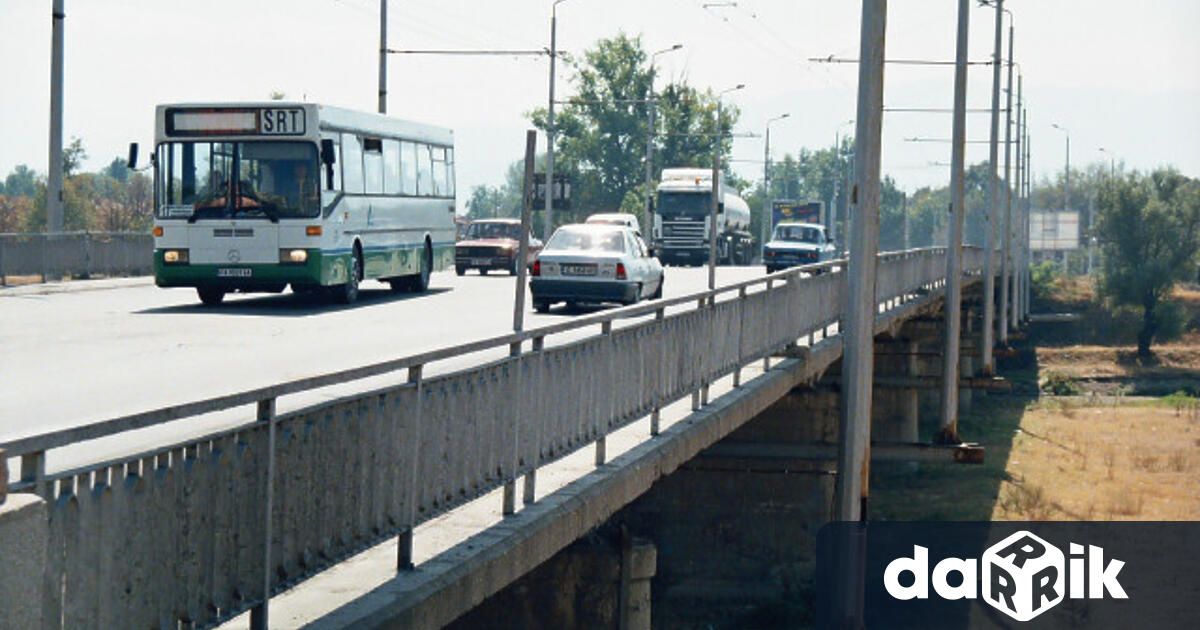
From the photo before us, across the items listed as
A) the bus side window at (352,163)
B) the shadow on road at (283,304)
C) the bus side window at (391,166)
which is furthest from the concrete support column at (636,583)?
the bus side window at (391,166)

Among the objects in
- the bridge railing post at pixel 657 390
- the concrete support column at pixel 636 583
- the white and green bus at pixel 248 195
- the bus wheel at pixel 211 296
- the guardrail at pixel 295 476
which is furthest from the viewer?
the bus wheel at pixel 211 296

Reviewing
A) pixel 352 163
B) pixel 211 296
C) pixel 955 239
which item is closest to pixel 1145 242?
pixel 955 239

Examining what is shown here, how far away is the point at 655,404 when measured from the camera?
46.5ft

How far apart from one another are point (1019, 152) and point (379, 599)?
66618 mm

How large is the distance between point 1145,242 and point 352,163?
299ft

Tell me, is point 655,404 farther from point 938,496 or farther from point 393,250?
point 938,496

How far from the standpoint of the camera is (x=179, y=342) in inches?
838

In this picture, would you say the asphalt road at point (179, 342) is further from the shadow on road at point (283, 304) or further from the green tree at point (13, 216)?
the green tree at point (13, 216)

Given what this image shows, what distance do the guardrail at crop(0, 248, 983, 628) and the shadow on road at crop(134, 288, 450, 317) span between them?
15.1m

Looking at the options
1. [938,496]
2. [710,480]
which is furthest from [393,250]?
[938,496]

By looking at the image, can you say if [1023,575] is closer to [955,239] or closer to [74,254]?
[955,239]

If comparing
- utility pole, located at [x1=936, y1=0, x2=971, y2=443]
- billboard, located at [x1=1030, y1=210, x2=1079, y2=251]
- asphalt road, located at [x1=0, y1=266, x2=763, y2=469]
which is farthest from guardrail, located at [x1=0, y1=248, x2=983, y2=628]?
billboard, located at [x1=1030, y1=210, x2=1079, y2=251]

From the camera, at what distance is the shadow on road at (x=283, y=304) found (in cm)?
2728

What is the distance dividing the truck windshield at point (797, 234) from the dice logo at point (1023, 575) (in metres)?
27.0
